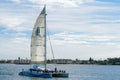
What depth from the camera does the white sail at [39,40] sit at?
9838 cm

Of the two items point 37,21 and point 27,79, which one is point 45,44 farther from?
point 27,79

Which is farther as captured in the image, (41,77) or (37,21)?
(37,21)

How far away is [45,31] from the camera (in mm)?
98688

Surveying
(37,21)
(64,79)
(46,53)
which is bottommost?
(64,79)

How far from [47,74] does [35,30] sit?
1229cm

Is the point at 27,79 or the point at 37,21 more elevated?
the point at 37,21

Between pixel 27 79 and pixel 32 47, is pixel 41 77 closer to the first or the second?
pixel 27 79

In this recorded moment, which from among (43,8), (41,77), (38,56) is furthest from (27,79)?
(43,8)

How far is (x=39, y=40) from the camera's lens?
98.4 metres

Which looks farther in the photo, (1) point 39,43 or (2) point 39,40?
(1) point 39,43

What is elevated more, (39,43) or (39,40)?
(39,40)

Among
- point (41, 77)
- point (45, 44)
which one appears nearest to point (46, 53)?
point (45, 44)

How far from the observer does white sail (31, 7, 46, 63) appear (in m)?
98.4

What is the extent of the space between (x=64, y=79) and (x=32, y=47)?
46.2ft
